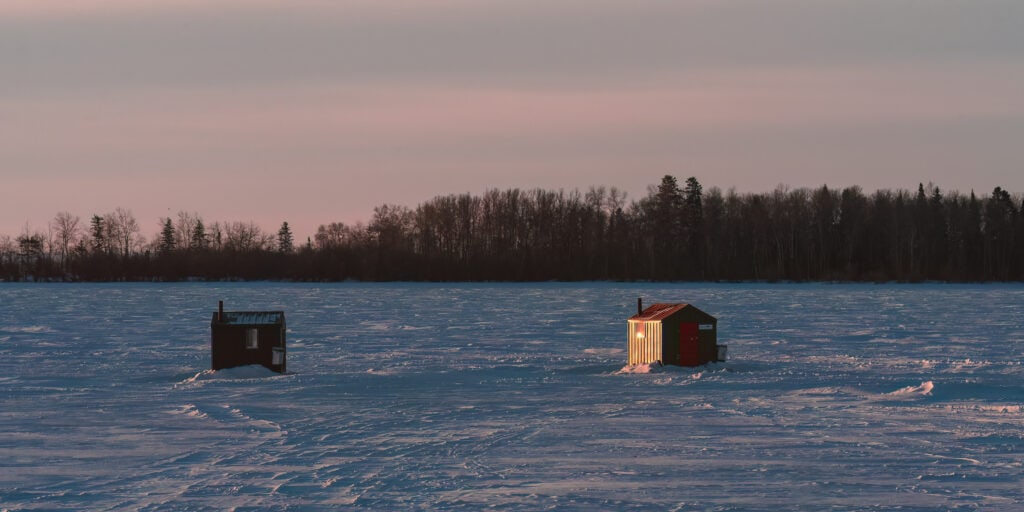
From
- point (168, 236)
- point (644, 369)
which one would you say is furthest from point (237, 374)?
point (168, 236)

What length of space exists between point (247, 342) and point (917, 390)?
39.1 feet

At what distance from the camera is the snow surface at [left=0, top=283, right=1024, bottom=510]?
34.4 feet

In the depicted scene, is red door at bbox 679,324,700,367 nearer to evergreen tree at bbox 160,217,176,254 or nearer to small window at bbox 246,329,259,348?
small window at bbox 246,329,259,348

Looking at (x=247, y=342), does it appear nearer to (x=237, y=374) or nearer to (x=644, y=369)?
(x=237, y=374)

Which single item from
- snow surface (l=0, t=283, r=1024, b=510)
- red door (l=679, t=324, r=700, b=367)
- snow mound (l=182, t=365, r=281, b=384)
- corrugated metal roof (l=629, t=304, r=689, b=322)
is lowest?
snow surface (l=0, t=283, r=1024, b=510)

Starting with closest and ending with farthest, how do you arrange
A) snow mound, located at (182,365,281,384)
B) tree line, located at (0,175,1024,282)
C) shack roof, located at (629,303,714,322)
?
snow mound, located at (182,365,281,384) < shack roof, located at (629,303,714,322) < tree line, located at (0,175,1024,282)

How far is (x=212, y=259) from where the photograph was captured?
385 ft

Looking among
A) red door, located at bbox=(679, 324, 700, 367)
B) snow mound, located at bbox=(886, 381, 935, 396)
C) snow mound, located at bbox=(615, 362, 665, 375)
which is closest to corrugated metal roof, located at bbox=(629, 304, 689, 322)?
red door, located at bbox=(679, 324, 700, 367)

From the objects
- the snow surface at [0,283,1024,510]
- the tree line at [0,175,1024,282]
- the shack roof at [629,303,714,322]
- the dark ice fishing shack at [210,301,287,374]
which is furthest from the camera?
the tree line at [0,175,1024,282]

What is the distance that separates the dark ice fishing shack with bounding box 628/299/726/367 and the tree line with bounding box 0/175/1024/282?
84667 millimetres

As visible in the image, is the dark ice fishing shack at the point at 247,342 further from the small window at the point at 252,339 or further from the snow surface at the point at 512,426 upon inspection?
the snow surface at the point at 512,426

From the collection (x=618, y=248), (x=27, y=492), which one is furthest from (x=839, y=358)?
(x=618, y=248)

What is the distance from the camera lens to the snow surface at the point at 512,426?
1050cm

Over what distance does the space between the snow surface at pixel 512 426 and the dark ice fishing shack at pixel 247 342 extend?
385mm
